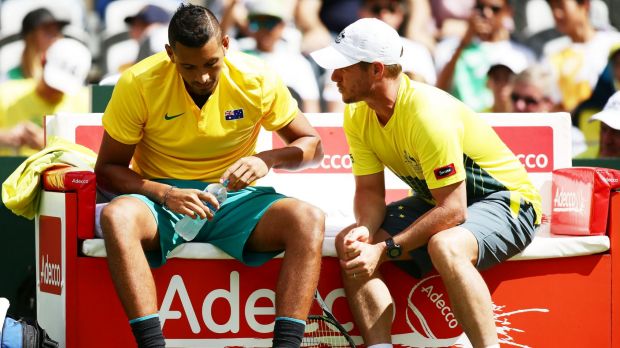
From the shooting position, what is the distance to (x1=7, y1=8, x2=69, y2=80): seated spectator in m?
7.56

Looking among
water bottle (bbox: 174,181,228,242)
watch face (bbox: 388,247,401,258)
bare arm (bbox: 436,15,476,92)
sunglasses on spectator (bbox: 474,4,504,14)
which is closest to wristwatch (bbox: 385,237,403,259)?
watch face (bbox: 388,247,401,258)

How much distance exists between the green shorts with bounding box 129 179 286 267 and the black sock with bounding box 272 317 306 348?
394 mm

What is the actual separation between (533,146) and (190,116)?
2.00 meters

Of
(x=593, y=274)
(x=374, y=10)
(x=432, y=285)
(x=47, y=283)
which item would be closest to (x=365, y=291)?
(x=432, y=285)

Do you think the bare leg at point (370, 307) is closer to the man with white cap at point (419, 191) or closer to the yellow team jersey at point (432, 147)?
the man with white cap at point (419, 191)

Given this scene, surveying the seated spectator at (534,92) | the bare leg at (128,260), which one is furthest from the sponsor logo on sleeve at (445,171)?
the seated spectator at (534,92)

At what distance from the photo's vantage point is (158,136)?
5.24 m

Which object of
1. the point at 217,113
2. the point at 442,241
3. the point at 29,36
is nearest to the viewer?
the point at 442,241

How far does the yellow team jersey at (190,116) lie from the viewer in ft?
16.9

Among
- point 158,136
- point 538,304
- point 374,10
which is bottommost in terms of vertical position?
point 538,304

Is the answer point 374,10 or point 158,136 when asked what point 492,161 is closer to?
point 158,136

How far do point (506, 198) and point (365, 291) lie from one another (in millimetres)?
746

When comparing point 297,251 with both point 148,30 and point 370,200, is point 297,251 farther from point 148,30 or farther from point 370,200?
point 148,30

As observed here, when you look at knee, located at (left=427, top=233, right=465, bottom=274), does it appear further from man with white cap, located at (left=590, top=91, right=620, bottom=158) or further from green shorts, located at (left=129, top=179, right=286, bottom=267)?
man with white cap, located at (left=590, top=91, right=620, bottom=158)
